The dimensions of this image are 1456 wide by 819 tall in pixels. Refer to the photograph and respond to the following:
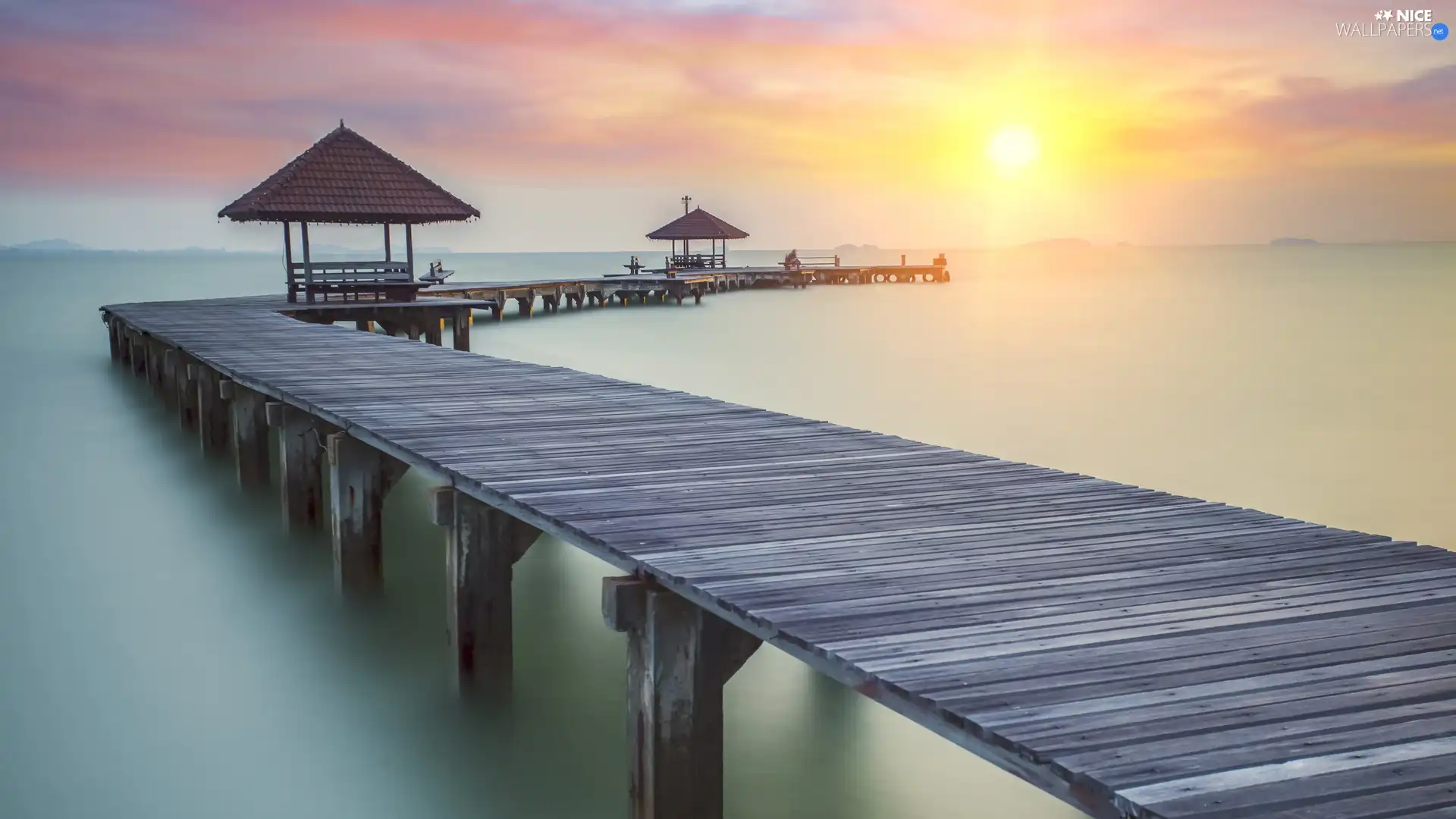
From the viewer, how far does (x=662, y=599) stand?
160 inches

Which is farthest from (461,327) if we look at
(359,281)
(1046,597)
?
(1046,597)

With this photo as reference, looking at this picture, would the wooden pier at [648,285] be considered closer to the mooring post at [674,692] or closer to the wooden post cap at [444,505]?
the wooden post cap at [444,505]

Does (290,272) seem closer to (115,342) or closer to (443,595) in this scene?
(115,342)

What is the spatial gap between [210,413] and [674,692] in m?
9.79

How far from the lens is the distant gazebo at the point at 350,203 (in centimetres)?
1975

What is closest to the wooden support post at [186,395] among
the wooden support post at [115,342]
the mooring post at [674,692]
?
the wooden support post at [115,342]

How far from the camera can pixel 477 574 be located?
573 centimetres

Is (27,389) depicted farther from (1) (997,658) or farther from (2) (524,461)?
(1) (997,658)

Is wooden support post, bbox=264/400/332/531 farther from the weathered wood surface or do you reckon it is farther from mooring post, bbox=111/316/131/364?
mooring post, bbox=111/316/131/364

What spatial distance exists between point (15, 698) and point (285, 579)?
2126 millimetres

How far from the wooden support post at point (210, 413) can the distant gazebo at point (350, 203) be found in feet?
24.6

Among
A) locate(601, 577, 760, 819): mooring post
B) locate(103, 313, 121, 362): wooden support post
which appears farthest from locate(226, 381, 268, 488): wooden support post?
locate(103, 313, 121, 362): wooden support post

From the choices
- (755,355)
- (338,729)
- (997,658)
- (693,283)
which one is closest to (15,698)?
(338,729)

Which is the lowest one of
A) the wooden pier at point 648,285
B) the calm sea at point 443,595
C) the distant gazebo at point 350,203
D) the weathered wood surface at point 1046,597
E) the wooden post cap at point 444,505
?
the calm sea at point 443,595
